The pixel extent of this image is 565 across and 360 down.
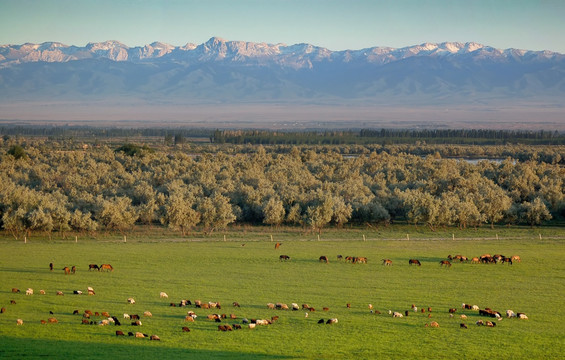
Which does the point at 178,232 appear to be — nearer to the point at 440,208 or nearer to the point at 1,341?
the point at 440,208

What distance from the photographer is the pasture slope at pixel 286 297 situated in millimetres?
21406

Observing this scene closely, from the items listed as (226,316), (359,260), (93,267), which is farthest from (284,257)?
(226,316)

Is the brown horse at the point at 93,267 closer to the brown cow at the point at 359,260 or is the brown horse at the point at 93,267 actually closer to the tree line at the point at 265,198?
the brown cow at the point at 359,260

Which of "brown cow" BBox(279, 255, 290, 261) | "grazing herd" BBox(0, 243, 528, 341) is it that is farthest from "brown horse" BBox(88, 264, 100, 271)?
"brown cow" BBox(279, 255, 290, 261)

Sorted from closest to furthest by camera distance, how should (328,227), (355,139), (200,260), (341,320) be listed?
(341,320), (200,260), (328,227), (355,139)

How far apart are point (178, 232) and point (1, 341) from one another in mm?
29333

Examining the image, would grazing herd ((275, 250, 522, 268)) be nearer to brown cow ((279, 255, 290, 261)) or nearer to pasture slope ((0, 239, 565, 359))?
brown cow ((279, 255, 290, 261))

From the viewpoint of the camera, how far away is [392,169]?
7956cm

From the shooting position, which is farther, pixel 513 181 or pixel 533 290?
pixel 513 181

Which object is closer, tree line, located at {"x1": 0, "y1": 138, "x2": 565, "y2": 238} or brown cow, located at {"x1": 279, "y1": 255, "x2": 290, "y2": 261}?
brown cow, located at {"x1": 279, "y1": 255, "x2": 290, "y2": 261}

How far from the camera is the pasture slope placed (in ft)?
70.2

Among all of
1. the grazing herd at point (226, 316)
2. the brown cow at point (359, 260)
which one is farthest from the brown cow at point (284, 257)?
the grazing herd at point (226, 316)

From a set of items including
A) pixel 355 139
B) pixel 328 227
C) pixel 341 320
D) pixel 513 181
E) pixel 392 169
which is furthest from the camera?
pixel 355 139

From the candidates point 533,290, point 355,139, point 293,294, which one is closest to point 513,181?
point 533,290
